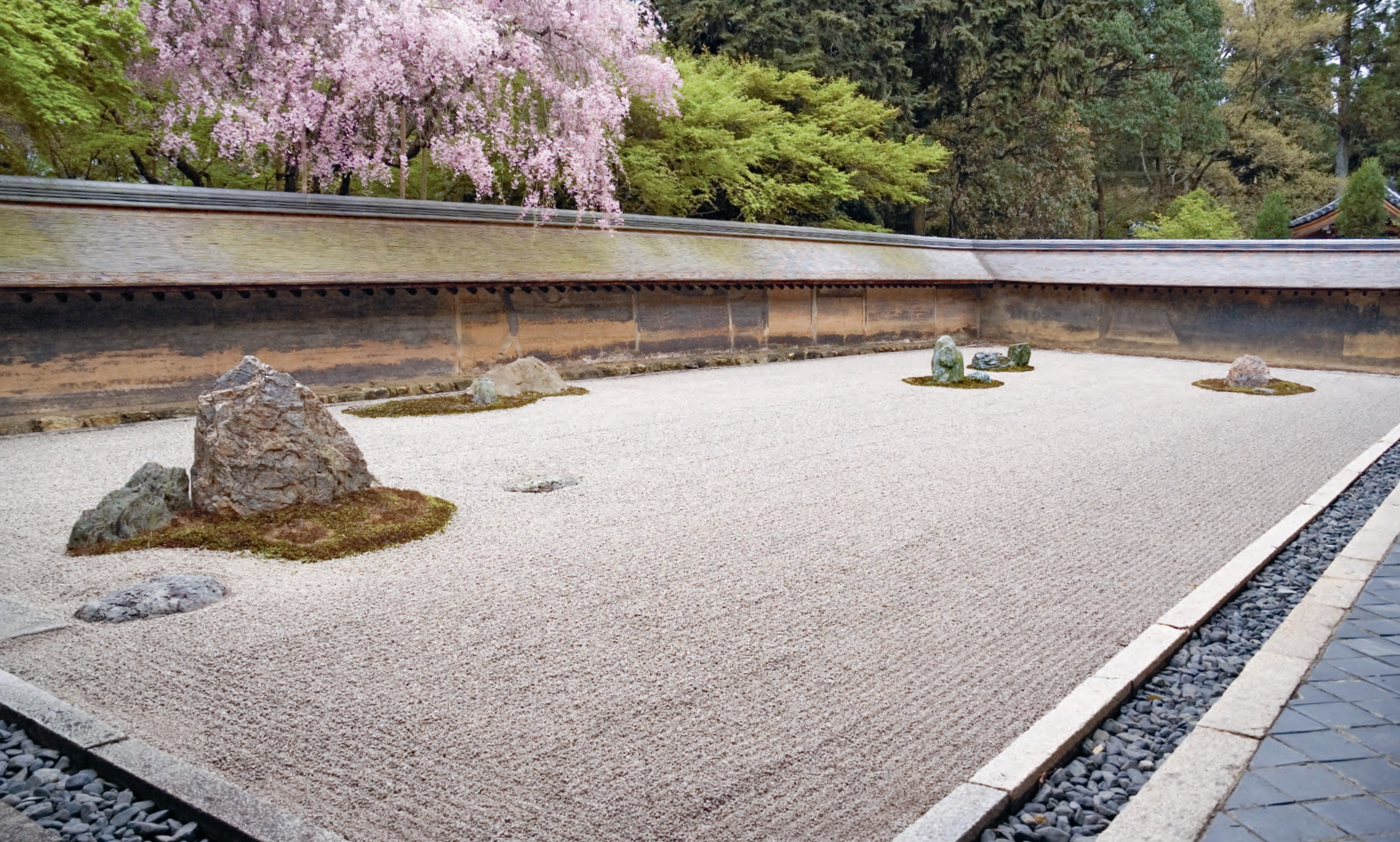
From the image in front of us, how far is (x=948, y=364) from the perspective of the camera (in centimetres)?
1373

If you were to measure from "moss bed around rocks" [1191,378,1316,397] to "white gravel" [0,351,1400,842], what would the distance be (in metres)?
4.57

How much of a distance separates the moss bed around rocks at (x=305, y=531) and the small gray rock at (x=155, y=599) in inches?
24.9

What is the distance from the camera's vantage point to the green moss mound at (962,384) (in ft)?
43.4

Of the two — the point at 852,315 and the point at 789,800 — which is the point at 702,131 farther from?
the point at 789,800

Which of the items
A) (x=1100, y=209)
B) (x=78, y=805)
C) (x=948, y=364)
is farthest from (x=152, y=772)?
(x=1100, y=209)

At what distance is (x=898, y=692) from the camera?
3578mm

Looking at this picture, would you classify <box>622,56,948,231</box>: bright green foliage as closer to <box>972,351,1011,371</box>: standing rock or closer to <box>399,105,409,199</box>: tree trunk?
<box>399,105,409,199</box>: tree trunk

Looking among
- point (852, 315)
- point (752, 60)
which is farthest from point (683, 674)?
point (752, 60)

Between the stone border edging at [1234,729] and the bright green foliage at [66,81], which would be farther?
the bright green foliage at [66,81]

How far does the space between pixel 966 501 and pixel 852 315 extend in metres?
12.2

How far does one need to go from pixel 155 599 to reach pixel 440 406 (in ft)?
22.2

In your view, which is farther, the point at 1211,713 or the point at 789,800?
the point at 1211,713

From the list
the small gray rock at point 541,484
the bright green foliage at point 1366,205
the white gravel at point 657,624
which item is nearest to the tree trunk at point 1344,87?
the bright green foliage at point 1366,205

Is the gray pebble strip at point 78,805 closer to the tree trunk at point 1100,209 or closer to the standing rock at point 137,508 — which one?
the standing rock at point 137,508
